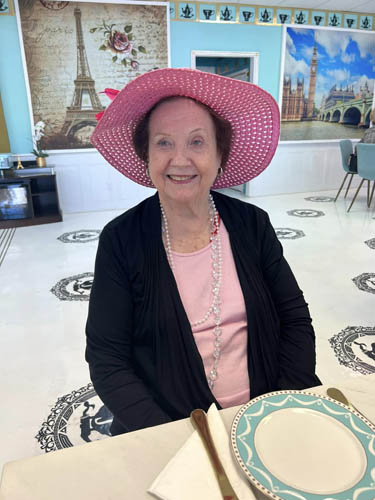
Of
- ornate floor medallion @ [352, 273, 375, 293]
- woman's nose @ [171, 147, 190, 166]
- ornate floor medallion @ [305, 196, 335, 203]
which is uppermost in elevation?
woman's nose @ [171, 147, 190, 166]

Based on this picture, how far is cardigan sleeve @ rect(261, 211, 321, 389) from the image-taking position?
1030 millimetres

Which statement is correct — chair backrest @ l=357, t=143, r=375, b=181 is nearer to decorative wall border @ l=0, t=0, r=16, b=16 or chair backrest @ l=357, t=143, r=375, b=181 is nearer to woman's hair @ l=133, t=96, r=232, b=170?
woman's hair @ l=133, t=96, r=232, b=170

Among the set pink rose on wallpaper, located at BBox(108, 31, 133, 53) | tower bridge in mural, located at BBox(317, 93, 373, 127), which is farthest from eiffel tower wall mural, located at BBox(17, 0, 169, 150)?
tower bridge in mural, located at BBox(317, 93, 373, 127)

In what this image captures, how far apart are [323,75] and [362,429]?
6.98m

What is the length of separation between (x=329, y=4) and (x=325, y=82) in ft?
3.78

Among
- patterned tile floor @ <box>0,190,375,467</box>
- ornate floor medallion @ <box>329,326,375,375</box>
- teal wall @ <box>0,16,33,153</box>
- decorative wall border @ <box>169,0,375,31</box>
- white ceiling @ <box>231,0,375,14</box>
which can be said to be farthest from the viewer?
white ceiling @ <box>231,0,375,14</box>

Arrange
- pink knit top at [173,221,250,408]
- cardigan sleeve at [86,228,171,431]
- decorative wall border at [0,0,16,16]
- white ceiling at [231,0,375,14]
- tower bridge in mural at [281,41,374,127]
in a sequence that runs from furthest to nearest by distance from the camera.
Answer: tower bridge in mural at [281,41,374,127] < white ceiling at [231,0,375,14] < decorative wall border at [0,0,16,16] < pink knit top at [173,221,250,408] < cardigan sleeve at [86,228,171,431]

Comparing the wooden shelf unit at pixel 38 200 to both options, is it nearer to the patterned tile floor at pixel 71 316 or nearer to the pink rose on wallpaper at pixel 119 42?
the patterned tile floor at pixel 71 316

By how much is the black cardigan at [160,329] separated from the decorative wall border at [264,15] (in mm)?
5561

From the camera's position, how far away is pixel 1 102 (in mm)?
4996

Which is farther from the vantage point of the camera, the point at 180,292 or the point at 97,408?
the point at 97,408

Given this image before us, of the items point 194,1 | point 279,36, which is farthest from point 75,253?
point 279,36

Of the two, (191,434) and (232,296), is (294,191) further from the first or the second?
(191,434)

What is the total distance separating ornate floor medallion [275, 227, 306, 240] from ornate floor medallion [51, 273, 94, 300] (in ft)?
7.23
